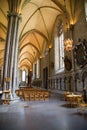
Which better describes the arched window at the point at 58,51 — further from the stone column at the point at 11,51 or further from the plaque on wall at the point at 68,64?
the stone column at the point at 11,51

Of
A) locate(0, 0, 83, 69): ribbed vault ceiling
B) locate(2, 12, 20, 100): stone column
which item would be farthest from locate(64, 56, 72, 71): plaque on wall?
locate(2, 12, 20, 100): stone column

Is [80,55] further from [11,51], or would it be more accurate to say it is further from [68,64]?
[11,51]

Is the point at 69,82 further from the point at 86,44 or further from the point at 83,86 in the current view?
the point at 86,44

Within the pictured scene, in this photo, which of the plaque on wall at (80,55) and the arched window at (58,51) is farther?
the arched window at (58,51)

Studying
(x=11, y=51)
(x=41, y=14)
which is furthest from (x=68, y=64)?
(x=41, y=14)

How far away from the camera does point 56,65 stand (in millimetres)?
18953

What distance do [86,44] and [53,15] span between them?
370 inches

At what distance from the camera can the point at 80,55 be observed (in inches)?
449

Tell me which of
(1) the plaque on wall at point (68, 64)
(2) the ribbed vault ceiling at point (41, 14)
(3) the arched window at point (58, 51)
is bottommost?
(1) the plaque on wall at point (68, 64)

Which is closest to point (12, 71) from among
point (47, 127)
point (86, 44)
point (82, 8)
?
point (86, 44)

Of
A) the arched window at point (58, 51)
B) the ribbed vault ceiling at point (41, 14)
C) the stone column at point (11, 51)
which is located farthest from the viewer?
the arched window at point (58, 51)

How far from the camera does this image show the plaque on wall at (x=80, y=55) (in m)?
10.7

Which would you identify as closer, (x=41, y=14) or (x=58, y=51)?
(x=41, y=14)

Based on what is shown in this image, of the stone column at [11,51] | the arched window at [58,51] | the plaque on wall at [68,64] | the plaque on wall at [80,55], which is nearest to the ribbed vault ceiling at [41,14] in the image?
the stone column at [11,51]
